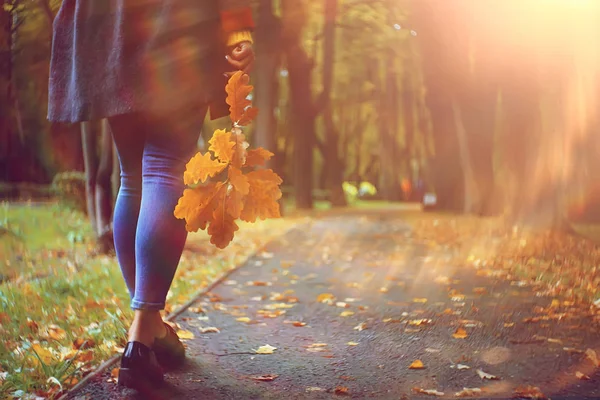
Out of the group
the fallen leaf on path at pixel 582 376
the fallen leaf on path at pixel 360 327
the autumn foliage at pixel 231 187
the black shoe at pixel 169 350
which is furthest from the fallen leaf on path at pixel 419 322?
the autumn foliage at pixel 231 187

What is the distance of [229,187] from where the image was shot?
97.2 inches

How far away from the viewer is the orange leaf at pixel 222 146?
245 cm

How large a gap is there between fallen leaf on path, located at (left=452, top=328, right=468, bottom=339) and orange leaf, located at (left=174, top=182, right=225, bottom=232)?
1.48 metres

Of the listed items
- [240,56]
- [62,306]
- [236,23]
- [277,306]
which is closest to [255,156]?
[240,56]

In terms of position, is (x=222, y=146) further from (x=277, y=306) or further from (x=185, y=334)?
(x=277, y=306)

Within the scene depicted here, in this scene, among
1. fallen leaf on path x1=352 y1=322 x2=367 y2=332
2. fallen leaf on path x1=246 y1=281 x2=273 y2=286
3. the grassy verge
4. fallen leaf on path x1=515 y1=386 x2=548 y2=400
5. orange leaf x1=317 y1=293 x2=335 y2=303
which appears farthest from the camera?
fallen leaf on path x1=246 y1=281 x2=273 y2=286

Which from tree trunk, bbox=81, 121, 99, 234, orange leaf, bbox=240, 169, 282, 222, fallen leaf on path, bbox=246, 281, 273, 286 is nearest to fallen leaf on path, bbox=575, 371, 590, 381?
orange leaf, bbox=240, 169, 282, 222

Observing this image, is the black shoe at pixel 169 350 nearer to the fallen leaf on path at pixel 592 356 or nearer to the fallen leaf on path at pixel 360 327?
the fallen leaf on path at pixel 360 327

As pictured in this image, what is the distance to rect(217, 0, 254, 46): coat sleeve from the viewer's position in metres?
2.59

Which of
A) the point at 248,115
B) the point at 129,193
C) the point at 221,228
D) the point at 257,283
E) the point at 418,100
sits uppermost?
the point at 418,100

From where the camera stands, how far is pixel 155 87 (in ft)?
8.30

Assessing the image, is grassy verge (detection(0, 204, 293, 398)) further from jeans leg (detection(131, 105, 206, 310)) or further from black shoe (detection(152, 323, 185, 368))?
jeans leg (detection(131, 105, 206, 310))

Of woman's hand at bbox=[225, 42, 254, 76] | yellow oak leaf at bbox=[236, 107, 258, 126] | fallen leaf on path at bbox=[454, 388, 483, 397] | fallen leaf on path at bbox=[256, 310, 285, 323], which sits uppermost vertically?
woman's hand at bbox=[225, 42, 254, 76]

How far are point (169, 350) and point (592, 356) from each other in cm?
167
